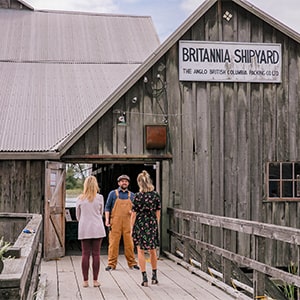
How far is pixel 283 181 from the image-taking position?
1264 cm

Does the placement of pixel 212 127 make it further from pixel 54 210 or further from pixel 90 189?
pixel 90 189

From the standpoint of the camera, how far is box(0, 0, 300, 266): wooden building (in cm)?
1184

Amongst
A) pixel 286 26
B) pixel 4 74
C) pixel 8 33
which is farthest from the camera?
pixel 8 33

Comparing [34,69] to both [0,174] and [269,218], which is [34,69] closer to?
[0,174]

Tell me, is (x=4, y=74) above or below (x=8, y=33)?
below

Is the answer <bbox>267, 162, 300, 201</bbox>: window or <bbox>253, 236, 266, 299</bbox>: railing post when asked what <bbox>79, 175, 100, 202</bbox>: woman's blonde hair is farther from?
<bbox>267, 162, 300, 201</bbox>: window

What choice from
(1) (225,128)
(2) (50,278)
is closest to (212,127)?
(1) (225,128)

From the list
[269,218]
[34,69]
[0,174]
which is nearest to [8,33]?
[34,69]

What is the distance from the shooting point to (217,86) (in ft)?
40.9

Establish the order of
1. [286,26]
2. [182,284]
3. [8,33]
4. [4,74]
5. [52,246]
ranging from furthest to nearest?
[8,33]
[4,74]
[286,26]
[52,246]
[182,284]

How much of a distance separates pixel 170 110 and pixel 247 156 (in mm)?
1813

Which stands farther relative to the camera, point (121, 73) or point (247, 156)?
point (121, 73)

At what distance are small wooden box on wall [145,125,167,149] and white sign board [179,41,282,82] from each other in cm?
113

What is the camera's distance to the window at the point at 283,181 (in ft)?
41.4
